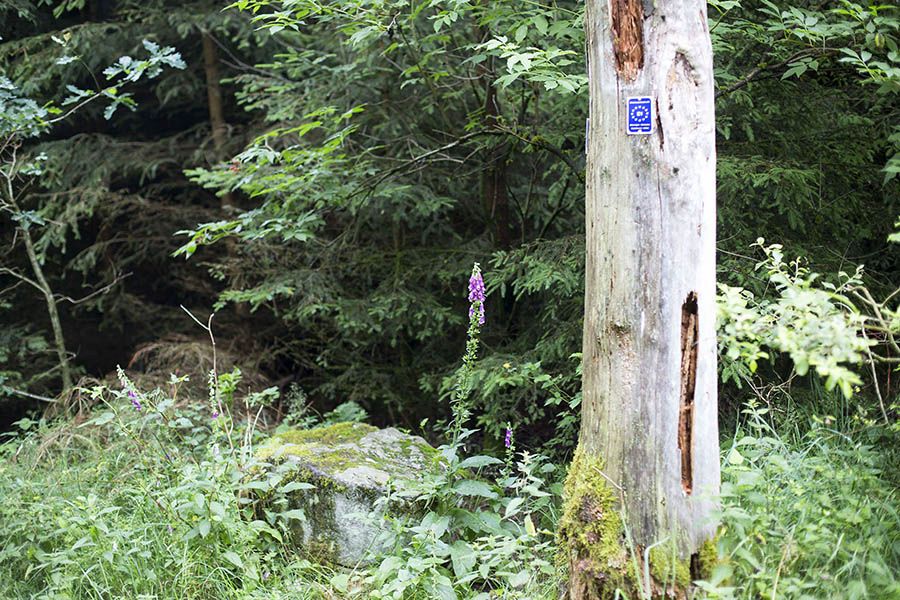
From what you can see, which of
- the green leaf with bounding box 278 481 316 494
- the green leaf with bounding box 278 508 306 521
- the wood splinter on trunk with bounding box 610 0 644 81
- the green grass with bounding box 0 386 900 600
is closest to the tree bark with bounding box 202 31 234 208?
the green grass with bounding box 0 386 900 600

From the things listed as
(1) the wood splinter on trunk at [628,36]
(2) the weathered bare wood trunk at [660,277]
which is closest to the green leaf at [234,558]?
(2) the weathered bare wood trunk at [660,277]

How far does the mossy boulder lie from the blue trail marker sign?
2122 millimetres

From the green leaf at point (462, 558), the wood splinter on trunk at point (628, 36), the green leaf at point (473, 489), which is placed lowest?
the green leaf at point (462, 558)

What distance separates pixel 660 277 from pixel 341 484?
2089mm

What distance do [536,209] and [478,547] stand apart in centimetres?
369

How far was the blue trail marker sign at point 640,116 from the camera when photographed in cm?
273

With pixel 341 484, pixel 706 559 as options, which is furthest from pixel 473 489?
pixel 706 559

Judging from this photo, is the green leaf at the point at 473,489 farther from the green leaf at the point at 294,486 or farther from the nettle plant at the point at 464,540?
the green leaf at the point at 294,486

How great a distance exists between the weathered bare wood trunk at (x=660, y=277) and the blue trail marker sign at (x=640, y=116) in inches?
0.8

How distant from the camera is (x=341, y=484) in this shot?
4.00 meters

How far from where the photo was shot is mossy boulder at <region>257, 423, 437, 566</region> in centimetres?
390

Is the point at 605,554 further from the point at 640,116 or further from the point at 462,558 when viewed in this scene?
the point at 640,116

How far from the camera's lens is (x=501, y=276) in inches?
200

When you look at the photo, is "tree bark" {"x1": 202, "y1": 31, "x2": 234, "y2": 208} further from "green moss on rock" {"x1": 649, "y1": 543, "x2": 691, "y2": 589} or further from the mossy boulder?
"green moss on rock" {"x1": 649, "y1": 543, "x2": 691, "y2": 589}
